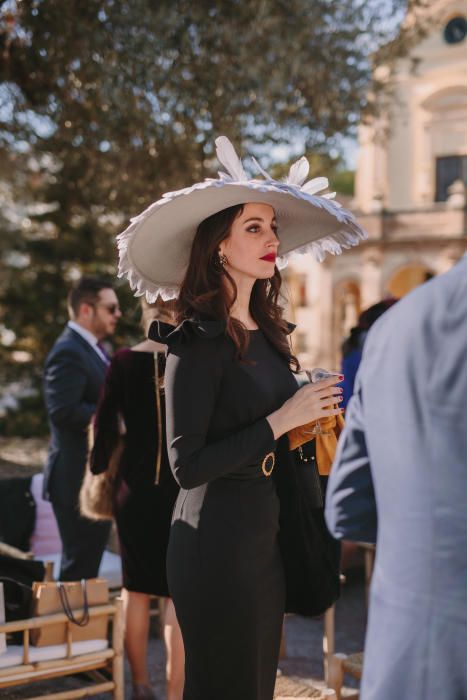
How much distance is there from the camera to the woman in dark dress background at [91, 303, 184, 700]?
3590 mm

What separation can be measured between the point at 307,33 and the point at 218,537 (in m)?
7.48

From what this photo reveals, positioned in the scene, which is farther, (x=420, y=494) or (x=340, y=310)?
(x=340, y=310)

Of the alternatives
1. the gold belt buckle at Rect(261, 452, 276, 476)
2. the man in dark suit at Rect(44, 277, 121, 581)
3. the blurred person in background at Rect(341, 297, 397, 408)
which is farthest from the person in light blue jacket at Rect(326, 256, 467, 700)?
the blurred person in background at Rect(341, 297, 397, 408)

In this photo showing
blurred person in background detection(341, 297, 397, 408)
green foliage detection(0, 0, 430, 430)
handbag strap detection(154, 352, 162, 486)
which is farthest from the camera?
green foliage detection(0, 0, 430, 430)

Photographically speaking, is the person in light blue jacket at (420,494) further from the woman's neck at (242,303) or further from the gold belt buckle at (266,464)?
the woman's neck at (242,303)

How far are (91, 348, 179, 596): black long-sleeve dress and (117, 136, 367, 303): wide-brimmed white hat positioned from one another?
865mm

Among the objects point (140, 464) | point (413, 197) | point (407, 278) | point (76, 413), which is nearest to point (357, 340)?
point (76, 413)

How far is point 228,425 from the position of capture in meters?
2.30

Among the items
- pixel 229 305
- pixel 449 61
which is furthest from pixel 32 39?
pixel 449 61

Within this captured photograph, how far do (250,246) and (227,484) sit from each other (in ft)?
2.48

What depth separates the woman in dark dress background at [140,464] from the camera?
141 inches

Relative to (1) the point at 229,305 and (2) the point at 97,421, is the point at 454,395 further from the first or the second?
(2) the point at 97,421

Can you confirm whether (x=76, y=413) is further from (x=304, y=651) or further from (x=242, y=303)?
(x=242, y=303)

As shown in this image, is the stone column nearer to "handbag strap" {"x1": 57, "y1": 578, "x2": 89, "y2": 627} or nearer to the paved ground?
the paved ground
